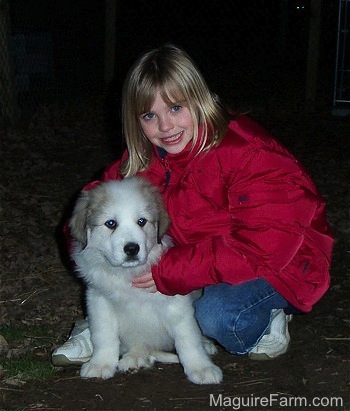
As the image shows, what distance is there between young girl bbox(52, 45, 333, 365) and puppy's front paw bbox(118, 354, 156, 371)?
225 millimetres

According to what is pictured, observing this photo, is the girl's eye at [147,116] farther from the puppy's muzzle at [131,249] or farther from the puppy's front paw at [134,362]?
the puppy's front paw at [134,362]

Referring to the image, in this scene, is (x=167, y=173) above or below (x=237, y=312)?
above

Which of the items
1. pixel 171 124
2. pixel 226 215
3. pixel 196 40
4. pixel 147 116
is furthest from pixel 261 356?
pixel 196 40

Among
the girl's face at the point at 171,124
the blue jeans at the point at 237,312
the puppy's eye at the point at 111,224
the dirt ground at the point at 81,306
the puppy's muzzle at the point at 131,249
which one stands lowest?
the dirt ground at the point at 81,306

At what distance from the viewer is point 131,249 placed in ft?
11.8

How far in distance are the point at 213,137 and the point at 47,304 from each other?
1.94m

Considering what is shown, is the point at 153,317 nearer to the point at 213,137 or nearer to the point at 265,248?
the point at 265,248

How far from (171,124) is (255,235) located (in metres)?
0.76

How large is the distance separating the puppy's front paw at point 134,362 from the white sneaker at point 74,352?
22cm

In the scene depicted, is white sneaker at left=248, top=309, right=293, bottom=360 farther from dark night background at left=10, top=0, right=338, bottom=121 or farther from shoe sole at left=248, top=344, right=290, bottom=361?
dark night background at left=10, top=0, right=338, bottom=121

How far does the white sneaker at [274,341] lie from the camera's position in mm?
4125

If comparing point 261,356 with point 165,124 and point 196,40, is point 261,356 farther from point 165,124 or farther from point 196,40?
point 196,40

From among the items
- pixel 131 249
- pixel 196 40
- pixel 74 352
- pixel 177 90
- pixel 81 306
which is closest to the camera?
pixel 131 249

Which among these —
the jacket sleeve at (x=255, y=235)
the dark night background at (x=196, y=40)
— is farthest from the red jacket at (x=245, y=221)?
the dark night background at (x=196, y=40)
